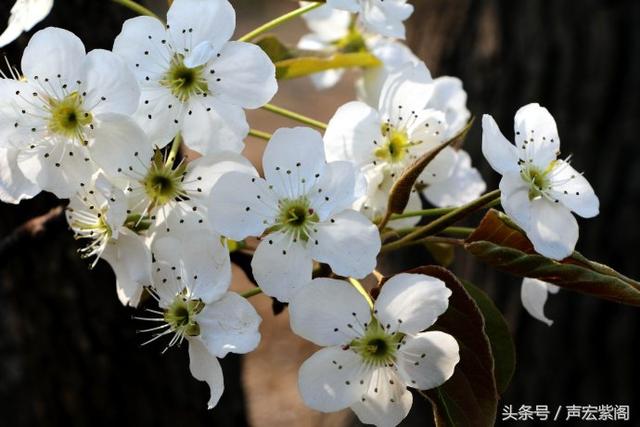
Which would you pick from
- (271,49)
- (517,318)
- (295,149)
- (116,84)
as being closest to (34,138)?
(116,84)

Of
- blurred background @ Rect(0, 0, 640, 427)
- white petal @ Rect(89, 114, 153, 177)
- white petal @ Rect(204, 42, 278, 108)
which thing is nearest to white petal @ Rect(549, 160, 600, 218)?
white petal @ Rect(204, 42, 278, 108)

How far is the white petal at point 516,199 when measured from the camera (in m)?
0.88

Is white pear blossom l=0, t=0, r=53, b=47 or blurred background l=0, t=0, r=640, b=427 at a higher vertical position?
white pear blossom l=0, t=0, r=53, b=47

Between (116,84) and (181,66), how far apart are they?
0.33 feet

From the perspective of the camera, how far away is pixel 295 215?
92 centimetres

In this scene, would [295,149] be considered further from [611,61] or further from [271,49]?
[611,61]

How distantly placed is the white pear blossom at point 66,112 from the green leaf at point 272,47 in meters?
0.33

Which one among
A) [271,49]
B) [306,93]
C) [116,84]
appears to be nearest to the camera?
[116,84]

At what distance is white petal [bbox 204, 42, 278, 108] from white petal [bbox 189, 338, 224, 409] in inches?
10.1

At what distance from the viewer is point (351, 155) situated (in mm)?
998

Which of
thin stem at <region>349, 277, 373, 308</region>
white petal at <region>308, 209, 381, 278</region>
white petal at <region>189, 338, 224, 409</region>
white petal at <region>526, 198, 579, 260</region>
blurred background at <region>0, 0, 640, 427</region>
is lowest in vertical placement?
blurred background at <region>0, 0, 640, 427</region>

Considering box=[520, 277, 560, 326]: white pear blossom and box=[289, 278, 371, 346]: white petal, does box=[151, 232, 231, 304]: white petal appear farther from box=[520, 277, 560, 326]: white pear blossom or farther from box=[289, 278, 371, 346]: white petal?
box=[520, 277, 560, 326]: white pear blossom

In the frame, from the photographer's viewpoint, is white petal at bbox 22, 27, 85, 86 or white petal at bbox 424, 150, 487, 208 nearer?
white petal at bbox 22, 27, 85, 86

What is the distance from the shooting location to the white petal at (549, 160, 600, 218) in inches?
37.6
